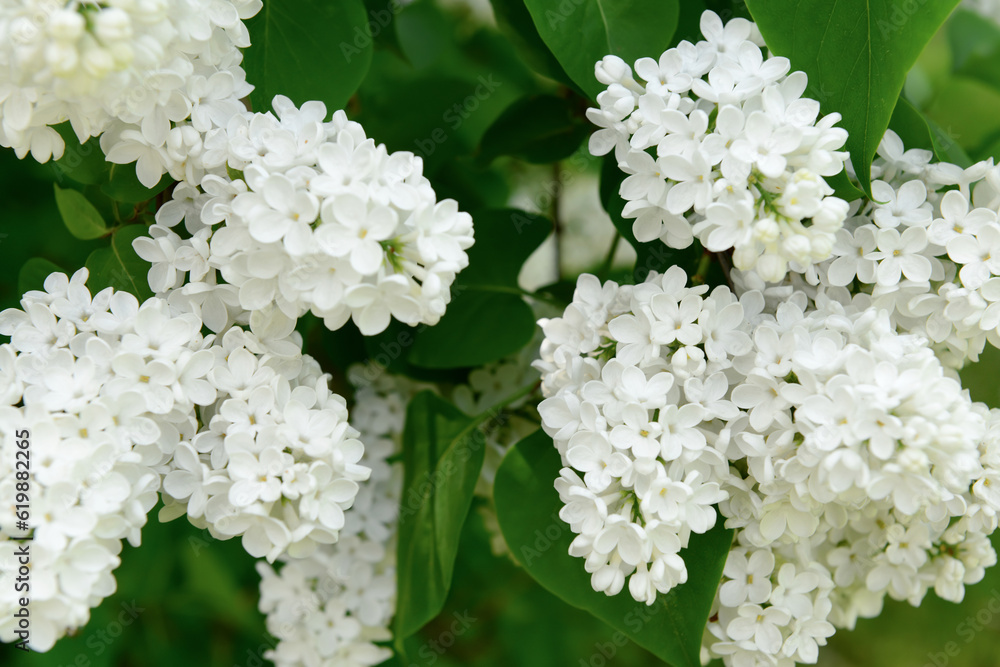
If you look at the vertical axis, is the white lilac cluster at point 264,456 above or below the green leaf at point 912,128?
below

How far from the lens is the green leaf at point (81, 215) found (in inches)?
26.5

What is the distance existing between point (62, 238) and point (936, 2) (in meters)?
1.05

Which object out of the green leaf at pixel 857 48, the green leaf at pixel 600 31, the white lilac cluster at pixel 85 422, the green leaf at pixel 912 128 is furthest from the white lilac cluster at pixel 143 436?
the green leaf at pixel 912 128

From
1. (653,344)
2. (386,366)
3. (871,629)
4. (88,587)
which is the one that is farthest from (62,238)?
(871,629)

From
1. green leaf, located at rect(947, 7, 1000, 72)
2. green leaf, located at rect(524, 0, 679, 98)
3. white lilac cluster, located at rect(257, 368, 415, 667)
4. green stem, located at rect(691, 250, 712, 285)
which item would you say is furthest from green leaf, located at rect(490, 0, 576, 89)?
green leaf, located at rect(947, 7, 1000, 72)

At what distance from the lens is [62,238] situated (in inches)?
41.3

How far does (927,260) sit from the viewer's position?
61cm

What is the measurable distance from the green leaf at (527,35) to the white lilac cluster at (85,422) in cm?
42

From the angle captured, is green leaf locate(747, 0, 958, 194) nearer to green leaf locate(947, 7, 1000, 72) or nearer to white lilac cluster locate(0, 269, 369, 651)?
white lilac cluster locate(0, 269, 369, 651)

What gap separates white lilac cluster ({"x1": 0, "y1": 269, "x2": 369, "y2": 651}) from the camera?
50cm

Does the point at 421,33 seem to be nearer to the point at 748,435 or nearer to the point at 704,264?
the point at 704,264

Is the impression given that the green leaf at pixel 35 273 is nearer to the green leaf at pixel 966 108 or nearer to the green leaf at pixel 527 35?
the green leaf at pixel 527 35

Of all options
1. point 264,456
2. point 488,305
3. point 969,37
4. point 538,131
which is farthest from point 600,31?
point 969,37

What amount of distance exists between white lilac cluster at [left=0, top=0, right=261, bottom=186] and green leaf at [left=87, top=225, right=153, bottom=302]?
0.26 ft
